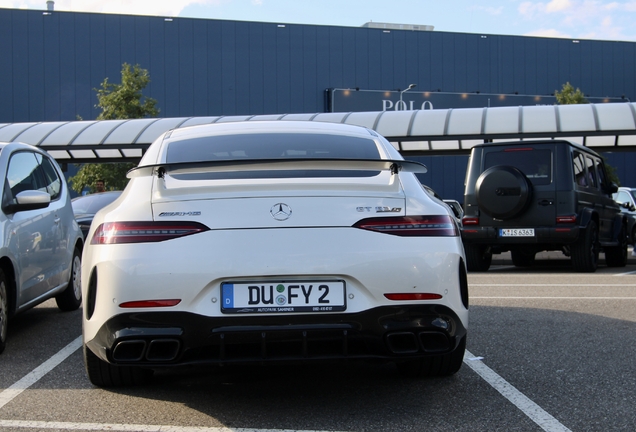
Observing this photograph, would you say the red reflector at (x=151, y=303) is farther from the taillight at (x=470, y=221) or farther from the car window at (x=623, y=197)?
the car window at (x=623, y=197)

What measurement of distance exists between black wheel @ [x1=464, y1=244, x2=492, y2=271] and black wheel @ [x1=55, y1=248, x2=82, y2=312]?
22.5 ft

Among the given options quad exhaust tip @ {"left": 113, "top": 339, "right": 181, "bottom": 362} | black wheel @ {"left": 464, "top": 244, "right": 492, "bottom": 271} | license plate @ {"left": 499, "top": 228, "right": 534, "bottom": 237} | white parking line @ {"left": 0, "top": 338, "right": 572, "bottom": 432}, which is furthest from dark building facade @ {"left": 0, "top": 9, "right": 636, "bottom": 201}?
quad exhaust tip @ {"left": 113, "top": 339, "right": 181, "bottom": 362}

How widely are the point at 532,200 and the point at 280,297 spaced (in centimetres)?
921

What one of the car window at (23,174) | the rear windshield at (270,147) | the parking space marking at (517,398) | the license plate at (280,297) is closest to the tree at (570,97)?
the car window at (23,174)

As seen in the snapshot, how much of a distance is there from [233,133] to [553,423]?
2.45 m

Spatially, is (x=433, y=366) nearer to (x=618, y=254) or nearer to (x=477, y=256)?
(x=477, y=256)

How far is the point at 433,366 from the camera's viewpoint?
180 inches

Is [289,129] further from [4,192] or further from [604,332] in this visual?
[604,332]

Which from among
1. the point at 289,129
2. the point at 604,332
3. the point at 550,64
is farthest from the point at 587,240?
the point at 550,64

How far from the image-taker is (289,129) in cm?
501

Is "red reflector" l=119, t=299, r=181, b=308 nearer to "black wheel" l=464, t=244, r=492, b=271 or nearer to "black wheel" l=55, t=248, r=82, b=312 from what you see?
"black wheel" l=55, t=248, r=82, b=312

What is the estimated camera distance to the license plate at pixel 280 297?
358 cm

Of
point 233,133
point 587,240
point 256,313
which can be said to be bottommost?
point 587,240

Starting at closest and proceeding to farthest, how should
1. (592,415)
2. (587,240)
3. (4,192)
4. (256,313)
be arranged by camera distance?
(256,313) → (592,415) → (4,192) → (587,240)
